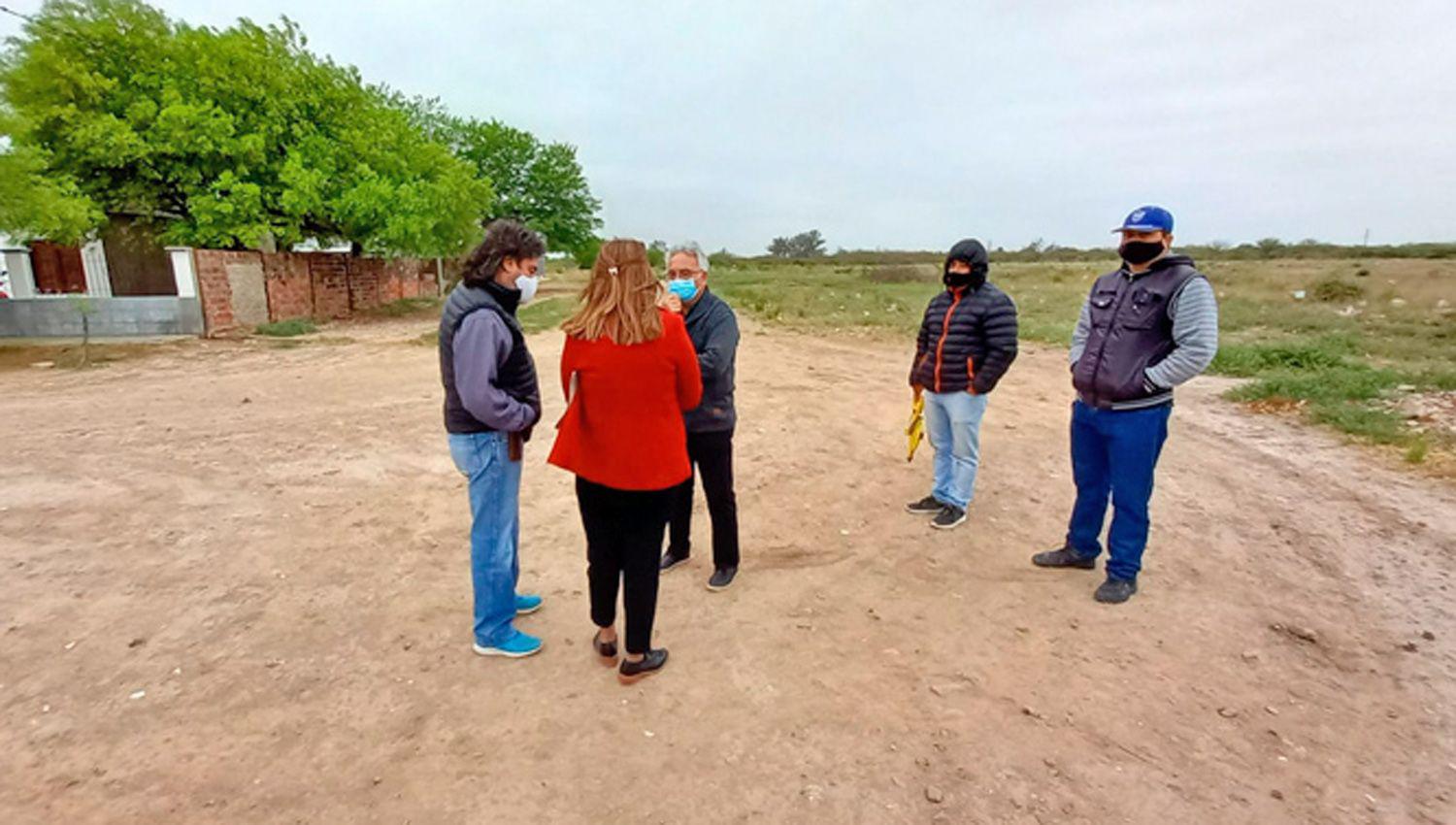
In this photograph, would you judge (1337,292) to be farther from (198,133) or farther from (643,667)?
(198,133)

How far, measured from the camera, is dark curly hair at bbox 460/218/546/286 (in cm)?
261

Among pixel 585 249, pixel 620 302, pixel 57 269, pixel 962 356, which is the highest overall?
pixel 585 249

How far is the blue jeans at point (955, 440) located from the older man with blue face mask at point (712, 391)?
1483 mm

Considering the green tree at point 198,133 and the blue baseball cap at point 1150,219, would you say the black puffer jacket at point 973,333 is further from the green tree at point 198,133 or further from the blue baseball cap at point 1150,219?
the green tree at point 198,133

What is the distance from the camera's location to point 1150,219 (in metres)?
3.29

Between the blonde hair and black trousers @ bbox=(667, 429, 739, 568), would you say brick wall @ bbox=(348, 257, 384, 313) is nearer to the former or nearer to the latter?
black trousers @ bbox=(667, 429, 739, 568)

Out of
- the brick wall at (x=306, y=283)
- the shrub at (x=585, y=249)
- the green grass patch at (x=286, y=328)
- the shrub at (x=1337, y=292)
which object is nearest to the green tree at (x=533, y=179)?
the shrub at (x=585, y=249)

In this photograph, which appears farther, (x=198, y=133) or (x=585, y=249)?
→ (x=585, y=249)

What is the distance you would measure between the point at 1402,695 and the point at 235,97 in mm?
19688

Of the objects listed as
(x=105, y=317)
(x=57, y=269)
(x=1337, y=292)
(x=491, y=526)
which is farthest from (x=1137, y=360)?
(x=1337, y=292)

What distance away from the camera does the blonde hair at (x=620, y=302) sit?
7.82 ft

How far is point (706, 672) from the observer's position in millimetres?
2873

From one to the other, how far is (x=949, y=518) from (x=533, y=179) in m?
37.1

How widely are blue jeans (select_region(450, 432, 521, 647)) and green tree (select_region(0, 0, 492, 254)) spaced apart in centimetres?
1272
